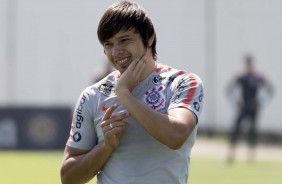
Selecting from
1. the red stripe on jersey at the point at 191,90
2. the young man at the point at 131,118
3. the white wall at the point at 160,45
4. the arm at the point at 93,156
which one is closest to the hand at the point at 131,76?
the young man at the point at 131,118

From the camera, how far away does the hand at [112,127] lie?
3.87 m

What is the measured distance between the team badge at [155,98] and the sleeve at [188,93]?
5 centimetres

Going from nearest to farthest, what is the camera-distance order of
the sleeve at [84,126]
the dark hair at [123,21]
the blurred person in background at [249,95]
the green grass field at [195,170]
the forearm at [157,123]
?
the forearm at [157,123] → the dark hair at [123,21] → the sleeve at [84,126] → the green grass field at [195,170] → the blurred person in background at [249,95]

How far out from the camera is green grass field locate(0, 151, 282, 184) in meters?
12.7

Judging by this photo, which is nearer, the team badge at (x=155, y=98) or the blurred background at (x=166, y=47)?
the team badge at (x=155, y=98)

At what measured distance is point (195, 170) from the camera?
14648 millimetres

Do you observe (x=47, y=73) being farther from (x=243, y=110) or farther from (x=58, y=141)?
(x=243, y=110)

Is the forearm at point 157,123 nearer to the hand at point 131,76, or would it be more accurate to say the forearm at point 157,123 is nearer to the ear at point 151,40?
the hand at point 131,76

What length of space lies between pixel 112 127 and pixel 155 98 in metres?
0.27

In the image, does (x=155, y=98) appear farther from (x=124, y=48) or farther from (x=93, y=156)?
(x=93, y=156)

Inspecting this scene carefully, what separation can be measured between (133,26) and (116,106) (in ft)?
1.25

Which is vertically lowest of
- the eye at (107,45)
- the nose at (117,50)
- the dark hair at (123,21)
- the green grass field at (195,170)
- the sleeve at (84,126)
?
the green grass field at (195,170)

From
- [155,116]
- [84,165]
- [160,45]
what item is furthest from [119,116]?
[160,45]

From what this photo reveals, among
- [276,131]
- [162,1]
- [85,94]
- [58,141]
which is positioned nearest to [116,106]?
[85,94]
